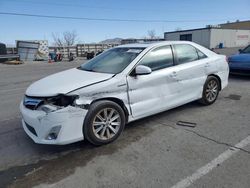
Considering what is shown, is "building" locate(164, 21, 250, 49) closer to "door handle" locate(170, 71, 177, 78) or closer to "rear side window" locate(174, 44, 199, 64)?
"rear side window" locate(174, 44, 199, 64)

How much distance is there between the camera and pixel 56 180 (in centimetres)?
262

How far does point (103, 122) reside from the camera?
3383 mm

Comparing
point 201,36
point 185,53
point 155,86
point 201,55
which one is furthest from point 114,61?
point 201,36

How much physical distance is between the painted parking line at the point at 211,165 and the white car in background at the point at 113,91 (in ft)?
4.46

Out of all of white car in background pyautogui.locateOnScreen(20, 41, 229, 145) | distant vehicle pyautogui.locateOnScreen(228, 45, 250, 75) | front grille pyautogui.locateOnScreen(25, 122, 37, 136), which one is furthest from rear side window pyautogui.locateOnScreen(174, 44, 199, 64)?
distant vehicle pyautogui.locateOnScreen(228, 45, 250, 75)

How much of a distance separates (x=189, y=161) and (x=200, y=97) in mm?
2307

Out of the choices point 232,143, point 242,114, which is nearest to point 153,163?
point 232,143

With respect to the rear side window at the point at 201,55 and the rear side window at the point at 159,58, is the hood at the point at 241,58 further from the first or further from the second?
the rear side window at the point at 159,58

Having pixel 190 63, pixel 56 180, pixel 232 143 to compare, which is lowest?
pixel 56 180

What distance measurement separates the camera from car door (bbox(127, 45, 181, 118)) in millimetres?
3662

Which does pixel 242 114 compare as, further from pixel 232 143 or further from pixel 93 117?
pixel 93 117

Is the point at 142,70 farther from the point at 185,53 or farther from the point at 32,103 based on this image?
the point at 32,103

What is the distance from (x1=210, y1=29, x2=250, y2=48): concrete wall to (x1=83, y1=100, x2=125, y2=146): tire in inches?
1850

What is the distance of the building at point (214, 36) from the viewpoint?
45.7 metres
